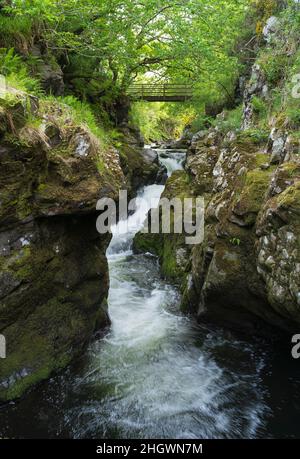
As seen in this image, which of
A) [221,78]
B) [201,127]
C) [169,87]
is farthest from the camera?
[169,87]

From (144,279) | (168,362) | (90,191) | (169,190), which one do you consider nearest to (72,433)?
(168,362)

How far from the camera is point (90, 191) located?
6.39m

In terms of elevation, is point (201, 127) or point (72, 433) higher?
point (201, 127)

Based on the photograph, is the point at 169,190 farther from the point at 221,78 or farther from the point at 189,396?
the point at 189,396

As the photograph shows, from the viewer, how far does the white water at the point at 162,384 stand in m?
5.66

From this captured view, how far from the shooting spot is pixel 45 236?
629cm

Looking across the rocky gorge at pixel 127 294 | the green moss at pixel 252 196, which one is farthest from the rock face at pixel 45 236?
the green moss at pixel 252 196

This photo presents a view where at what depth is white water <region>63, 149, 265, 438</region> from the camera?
566 centimetres

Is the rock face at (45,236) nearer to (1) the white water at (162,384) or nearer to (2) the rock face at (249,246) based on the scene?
(1) the white water at (162,384)

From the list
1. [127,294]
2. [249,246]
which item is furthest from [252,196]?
[127,294]

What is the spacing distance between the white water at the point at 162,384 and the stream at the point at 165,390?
0.02 m

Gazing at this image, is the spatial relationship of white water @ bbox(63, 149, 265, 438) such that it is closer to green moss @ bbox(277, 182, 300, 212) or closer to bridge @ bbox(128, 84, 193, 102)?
green moss @ bbox(277, 182, 300, 212)

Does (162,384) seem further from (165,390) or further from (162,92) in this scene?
(162,92)

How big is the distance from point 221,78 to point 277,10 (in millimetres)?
3149
